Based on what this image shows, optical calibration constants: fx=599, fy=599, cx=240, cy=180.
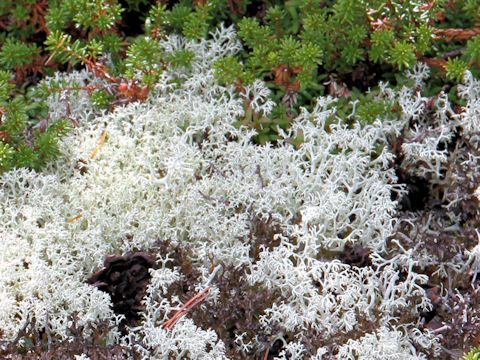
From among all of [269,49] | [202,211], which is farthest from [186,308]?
[269,49]

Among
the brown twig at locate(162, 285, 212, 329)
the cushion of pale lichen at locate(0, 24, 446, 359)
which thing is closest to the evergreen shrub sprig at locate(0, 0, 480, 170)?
the cushion of pale lichen at locate(0, 24, 446, 359)

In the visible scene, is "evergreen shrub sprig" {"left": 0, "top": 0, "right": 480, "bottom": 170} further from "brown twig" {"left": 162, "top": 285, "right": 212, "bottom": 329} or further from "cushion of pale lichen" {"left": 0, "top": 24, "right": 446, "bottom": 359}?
"brown twig" {"left": 162, "top": 285, "right": 212, "bottom": 329}

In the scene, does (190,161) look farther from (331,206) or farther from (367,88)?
(367,88)

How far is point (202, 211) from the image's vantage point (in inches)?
115

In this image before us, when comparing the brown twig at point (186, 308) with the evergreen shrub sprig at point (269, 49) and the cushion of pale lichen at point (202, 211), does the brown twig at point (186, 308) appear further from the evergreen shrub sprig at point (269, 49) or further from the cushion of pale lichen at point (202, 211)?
the evergreen shrub sprig at point (269, 49)

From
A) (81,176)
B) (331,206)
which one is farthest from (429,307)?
(81,176)

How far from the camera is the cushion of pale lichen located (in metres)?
2.59

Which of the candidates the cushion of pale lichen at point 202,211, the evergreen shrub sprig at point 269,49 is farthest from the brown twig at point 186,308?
the evergreen shrub sprig at point 269,49

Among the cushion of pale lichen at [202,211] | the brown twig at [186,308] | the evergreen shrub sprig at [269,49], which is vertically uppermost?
the evergreen shrub sprig at [269,49]

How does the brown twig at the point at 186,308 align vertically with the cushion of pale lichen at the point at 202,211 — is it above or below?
below

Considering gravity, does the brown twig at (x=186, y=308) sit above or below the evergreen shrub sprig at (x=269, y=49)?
below

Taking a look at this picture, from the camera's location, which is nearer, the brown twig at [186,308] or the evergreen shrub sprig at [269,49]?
the brown twig at [186,308]

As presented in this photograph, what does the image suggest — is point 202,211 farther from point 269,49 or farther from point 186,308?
point 269,49

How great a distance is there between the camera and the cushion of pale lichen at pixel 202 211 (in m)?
2.59
